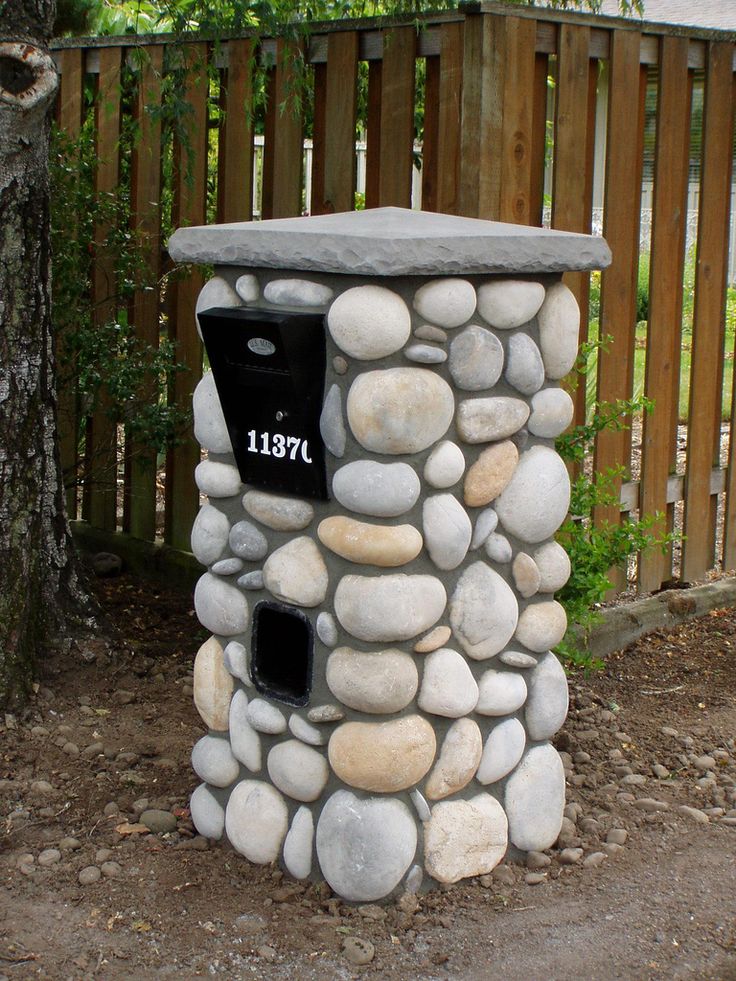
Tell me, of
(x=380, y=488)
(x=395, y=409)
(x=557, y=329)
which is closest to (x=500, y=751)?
(x=380, y=488)

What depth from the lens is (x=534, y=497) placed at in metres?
3.25

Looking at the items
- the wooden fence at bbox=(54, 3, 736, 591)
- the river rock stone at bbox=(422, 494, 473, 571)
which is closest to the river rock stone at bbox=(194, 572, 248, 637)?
the river rock stone at bbox=(422, 494, 473, 571)

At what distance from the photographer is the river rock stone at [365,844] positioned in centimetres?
307

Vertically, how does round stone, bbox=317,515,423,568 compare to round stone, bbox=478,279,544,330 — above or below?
below

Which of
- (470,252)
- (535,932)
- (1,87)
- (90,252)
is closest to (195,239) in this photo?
(470,252)

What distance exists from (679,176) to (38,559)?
293cm

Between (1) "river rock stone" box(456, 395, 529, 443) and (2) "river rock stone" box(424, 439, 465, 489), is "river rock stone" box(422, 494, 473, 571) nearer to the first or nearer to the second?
(2) "river rock stone" box(424, 439, 465, 489)

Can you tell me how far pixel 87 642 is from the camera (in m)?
4.49

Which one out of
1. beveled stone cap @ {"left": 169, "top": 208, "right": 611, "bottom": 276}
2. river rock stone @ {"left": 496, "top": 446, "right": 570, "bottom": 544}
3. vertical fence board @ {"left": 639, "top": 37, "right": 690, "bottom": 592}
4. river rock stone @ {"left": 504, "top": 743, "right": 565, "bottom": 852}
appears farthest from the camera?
vertical fence board @ {"left": 639, "top": 37, "right": 690, "bottom": 592}

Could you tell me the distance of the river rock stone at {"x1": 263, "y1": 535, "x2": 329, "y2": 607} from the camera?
3098mm

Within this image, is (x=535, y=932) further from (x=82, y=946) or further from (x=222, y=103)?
(x=222, y=103)

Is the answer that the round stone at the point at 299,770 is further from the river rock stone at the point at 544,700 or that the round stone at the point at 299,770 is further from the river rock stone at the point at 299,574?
the river rock stone at the point at 544,700

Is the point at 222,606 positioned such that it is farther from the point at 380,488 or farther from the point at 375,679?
the point at 380,488

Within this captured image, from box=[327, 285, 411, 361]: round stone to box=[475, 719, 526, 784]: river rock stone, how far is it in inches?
40.0
